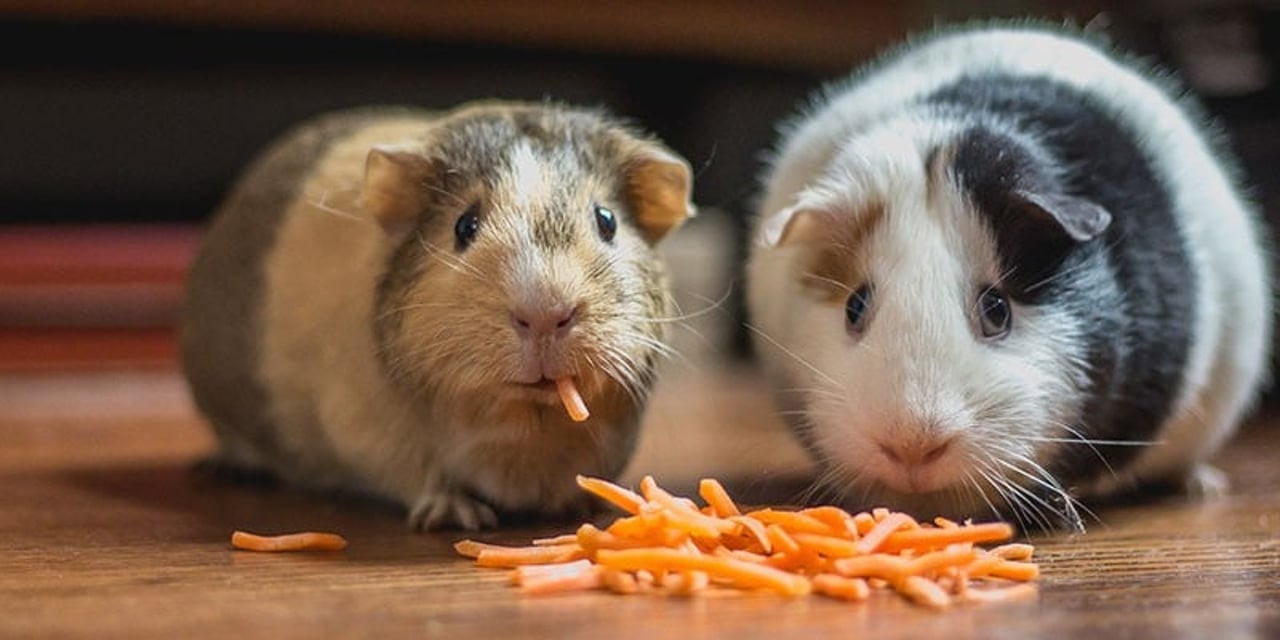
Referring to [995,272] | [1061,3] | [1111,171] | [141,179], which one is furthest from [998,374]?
[141,179]

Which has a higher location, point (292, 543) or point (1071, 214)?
point (1071, 214)

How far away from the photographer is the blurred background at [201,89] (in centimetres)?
527

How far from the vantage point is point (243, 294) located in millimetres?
2854

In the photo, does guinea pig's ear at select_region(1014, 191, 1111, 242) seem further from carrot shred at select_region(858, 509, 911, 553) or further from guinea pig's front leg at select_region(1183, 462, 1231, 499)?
guinea pig's front leg at select_region(1183, 462, 1231, 499)

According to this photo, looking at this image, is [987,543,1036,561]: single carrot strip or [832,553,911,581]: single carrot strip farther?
[987,543,1036,561]: single carrot strip

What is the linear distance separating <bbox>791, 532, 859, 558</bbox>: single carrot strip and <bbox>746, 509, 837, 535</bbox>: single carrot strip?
1.4 inches

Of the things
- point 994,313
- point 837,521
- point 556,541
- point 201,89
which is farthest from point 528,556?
point 201,89

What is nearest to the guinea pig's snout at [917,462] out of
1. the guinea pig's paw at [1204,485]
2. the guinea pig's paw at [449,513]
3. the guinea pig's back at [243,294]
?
the guinea pig's paw at [449,513]

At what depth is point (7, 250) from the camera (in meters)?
5.24

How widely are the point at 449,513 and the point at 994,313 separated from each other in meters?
0.88

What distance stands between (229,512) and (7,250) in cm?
297

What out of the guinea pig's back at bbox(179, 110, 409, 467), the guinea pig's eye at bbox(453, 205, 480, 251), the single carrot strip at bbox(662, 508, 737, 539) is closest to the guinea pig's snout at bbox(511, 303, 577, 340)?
the guinea pig's eye at bbox(453, 205, 480, 251)

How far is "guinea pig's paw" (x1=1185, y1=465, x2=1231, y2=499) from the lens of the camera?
292 cm

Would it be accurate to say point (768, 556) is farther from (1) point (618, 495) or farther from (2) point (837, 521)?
(1) point (618, 495)
